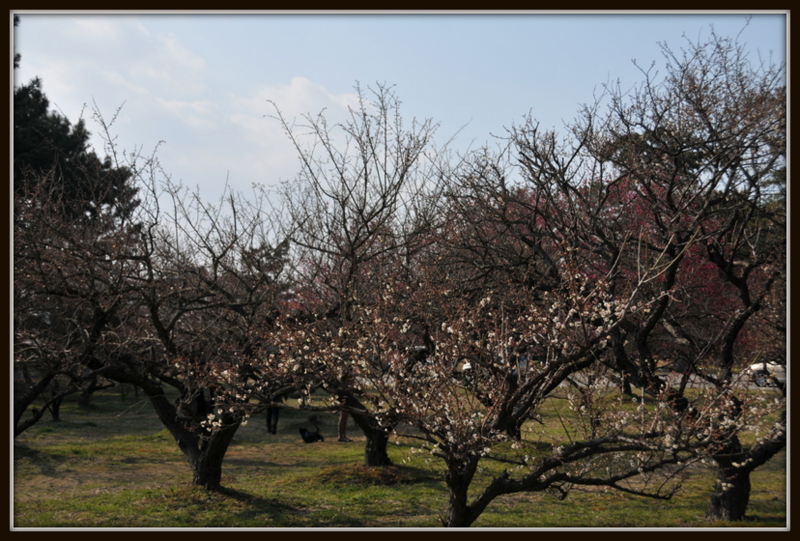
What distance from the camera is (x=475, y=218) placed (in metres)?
10.0

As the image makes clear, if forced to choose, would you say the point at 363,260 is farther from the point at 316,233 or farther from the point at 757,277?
the point at 757,277

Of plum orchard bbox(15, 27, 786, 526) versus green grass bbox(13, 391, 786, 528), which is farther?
green grass bbox(13, 391, 786, 528)

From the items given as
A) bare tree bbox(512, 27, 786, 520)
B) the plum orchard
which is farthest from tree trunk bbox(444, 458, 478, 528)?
bare tree bbox(512, 27, 786, 520)

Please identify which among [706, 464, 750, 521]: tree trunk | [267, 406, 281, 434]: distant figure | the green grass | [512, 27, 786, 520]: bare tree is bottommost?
the green grass

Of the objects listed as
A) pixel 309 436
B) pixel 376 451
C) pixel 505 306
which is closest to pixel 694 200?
pixel 505 306

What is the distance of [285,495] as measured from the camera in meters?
10.1

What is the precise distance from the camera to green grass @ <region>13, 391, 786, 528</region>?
8352 millimetres

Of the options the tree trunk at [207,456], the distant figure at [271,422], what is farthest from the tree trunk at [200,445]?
the distant figure at [271,422]

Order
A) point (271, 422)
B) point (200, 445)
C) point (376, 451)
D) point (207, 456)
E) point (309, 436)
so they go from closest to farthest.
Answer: point (207, 456), point (200, 445), point (376, 451), point (309, 436), point (271, 422)

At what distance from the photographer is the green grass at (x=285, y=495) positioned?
835 centimetres

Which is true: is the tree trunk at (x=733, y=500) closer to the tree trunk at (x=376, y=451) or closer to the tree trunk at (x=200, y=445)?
the tree trunk at (x=376, y=451)

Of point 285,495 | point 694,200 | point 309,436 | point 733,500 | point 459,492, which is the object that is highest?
point 694,200

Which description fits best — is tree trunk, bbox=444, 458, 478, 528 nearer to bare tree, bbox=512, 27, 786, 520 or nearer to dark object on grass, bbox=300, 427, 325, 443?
bare tree, bbox=512, 27, 786, 520

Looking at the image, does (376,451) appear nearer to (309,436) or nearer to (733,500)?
(309,436)
